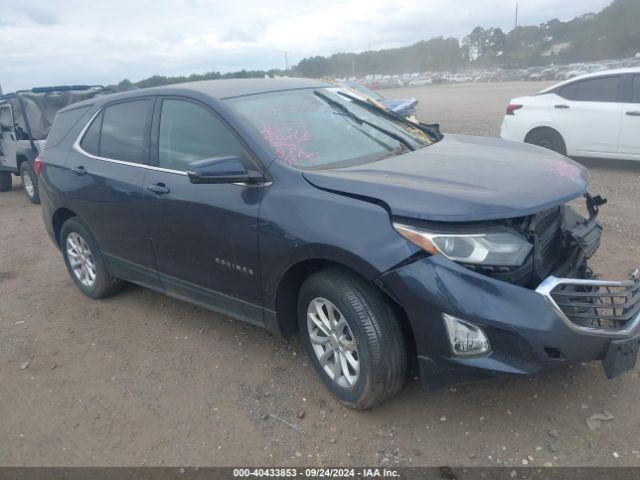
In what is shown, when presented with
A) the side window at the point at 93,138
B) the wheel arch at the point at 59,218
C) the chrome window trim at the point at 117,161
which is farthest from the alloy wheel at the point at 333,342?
the wheel arch at the point at 59,218

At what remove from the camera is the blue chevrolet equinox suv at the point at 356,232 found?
8.48 ft

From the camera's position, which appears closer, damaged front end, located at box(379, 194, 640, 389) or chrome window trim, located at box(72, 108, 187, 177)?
damaged front end, located at box(379, 194, 640, 389)

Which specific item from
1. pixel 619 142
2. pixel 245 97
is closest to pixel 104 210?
pixel 245 97

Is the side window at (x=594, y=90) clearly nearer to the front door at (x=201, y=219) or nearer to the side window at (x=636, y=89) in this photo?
the side window at (x=636, y=89)

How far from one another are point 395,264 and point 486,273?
1.39ft

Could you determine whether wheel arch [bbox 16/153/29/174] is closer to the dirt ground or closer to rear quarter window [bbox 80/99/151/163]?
rear quarter window [bbox 80/99/151/163]

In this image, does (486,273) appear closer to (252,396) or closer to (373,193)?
(373,193)

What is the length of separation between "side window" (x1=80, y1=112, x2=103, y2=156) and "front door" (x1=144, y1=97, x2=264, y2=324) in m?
0.89

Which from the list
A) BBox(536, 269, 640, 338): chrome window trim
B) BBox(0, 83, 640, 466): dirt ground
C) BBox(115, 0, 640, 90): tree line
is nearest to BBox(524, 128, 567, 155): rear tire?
BBox(0, 83, 640, 466): dirt ground

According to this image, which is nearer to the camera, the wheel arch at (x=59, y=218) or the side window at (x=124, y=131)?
the side window at (x=124, y=131)

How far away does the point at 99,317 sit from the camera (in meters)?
4.70

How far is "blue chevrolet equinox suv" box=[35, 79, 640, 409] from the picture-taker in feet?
8.48

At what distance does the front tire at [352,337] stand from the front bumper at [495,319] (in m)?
0.21

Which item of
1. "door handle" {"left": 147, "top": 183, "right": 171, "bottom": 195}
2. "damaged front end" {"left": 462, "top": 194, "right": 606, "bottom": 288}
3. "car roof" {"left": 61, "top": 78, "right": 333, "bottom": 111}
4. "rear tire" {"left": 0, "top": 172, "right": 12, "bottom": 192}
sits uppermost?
"car roof" {"left": 61, "top": 78, "right": 333, "bottom": 111}
